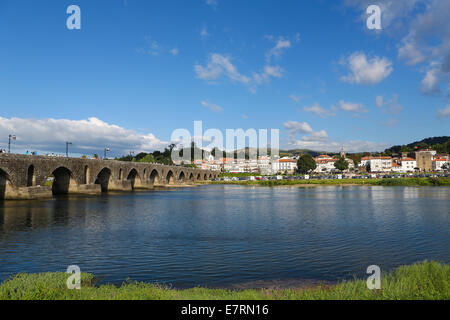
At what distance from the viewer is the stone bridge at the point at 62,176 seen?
4272 cm

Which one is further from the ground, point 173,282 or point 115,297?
point 115,297

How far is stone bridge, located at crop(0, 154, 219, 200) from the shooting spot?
1682 inches

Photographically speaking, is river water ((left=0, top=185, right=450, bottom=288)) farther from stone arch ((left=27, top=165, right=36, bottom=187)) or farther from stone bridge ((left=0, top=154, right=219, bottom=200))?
stone arch ((left=27, top=165, right=36, bottom=187))

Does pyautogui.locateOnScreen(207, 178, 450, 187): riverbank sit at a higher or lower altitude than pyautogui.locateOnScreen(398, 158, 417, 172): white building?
lower

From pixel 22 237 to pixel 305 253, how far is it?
18.4 metres

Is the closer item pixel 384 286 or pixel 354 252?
pixel 384 286

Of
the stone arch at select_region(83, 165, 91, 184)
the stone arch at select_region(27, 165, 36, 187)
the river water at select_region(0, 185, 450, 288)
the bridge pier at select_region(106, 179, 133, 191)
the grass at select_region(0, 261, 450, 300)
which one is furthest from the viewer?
the bridge pier at select_region(106, 179, 133, 191)

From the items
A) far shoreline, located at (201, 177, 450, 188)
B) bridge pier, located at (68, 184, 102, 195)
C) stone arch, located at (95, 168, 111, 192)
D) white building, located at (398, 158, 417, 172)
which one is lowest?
far shoreline, located at (201, 177, 450, 188)

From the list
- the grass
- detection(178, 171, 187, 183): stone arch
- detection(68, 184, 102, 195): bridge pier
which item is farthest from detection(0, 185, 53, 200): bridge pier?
detection(178, 171, 187, 183): stone arch

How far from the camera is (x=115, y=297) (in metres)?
9.24

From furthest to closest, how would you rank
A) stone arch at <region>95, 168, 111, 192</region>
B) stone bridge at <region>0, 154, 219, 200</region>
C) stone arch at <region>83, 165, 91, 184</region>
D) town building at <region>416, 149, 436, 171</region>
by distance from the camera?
town building at <region>416, 149, 436, 171</region>, stone arch at <region>95, 168, 111, 192</region>, stone arch at <region>83, 165, 91, 184</region>, stone bridge at <region>0, 154, 219, 200</region>
